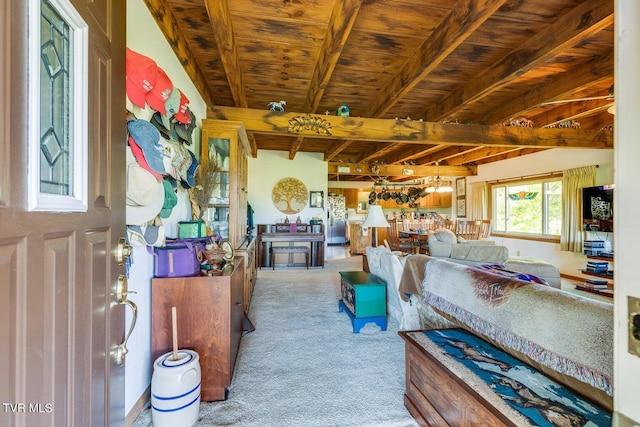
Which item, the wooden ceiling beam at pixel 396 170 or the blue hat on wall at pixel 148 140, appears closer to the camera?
the blue hat on wall at pixel 148 140

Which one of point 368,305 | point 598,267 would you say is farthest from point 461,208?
point 368,305

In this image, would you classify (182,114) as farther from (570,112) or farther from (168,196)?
(570,112)

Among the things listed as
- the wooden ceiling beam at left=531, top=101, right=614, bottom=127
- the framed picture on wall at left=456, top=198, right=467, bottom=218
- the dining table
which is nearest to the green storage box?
the dining table

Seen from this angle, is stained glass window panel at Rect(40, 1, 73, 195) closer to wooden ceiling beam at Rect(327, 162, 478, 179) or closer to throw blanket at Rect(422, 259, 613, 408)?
throw blanket at Rect(422, 259, 613, 408)

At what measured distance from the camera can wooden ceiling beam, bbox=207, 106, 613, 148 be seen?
10.6 feet

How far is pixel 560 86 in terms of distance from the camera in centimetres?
283

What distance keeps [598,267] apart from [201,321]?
526 cm

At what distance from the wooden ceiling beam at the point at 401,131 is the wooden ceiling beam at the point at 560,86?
26 cm

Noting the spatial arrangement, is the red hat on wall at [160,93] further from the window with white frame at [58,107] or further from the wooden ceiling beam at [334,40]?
the wooden ceiling beam at [334,40]

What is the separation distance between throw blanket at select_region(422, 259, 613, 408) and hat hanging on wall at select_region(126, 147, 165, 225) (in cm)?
195

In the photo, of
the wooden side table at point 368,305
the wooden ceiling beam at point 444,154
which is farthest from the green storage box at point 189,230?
the wooden ceiling beam at point 444,154

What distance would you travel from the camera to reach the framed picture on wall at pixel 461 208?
795 cm

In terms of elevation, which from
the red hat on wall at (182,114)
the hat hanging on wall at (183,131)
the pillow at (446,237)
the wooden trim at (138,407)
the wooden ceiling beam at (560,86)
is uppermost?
the wooden ceiling beam at (560,86)

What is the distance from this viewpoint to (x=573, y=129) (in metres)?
4.09
